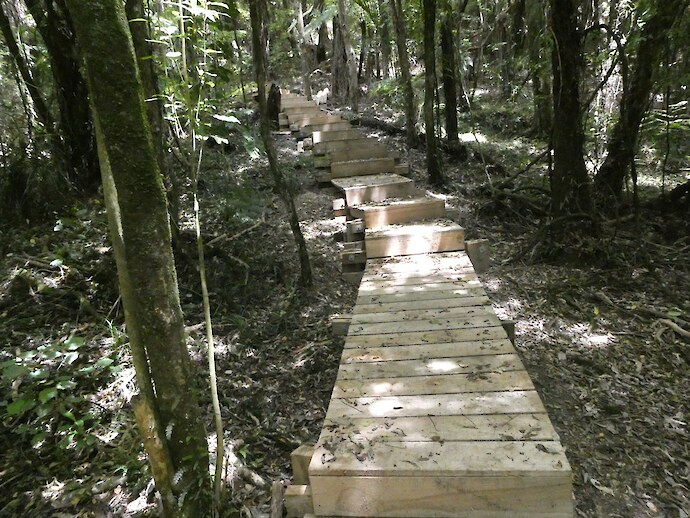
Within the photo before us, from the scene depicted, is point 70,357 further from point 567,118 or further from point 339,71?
point 339,71

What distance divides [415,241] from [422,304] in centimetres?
155

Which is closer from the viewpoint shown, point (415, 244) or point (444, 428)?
point (444, 428)

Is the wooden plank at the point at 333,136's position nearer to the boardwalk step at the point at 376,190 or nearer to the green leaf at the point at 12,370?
the boardwalk step at the point at 376,190

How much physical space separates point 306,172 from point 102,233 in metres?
4.55

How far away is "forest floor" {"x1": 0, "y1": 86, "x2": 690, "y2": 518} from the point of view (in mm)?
2805

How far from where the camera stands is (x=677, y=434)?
3.35 meters

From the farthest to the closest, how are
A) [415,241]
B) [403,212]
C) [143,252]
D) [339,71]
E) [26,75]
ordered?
[339,71] < [403,212] < [415,241] < [26,75] < [143,252]

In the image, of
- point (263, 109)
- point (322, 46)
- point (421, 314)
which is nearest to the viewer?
point (421, 314)

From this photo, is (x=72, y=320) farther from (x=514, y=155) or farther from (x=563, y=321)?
(x=514, y=155)

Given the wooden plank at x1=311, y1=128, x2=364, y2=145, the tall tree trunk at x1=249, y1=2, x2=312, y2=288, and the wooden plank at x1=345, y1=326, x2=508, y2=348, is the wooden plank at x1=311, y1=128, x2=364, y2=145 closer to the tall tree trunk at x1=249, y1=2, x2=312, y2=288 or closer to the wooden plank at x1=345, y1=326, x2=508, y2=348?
the tall tree trunk at x1=249, y1=2, x2=312, y2=288

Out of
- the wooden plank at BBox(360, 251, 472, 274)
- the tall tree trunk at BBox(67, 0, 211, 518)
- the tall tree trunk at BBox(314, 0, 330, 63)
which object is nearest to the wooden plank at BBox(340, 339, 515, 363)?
the tall tree trunk at BBox(67, 0, 211, 518)

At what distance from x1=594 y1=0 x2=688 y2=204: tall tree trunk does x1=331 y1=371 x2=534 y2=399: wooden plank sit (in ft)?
15.0

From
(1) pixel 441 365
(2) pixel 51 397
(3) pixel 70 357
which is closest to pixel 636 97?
(1) pixel 441 365

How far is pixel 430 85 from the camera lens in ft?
24.2
